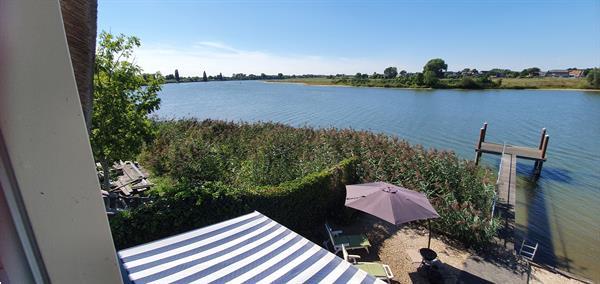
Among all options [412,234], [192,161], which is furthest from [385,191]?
[192,161]

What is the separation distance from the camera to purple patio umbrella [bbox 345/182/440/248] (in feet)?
19.8

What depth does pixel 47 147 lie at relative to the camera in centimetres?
72

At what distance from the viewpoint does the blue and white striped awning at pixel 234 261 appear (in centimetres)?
369

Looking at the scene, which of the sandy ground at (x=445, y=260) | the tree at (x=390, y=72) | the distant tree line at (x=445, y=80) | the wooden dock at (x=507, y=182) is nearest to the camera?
the sandy ground at (x=445, y=260)

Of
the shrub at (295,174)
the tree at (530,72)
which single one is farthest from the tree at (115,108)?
the tree at (530,72)

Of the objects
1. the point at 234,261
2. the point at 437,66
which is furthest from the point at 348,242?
the point at 437,66

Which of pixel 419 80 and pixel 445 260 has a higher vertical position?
pixel 419 80

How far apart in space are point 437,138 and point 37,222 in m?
26.4

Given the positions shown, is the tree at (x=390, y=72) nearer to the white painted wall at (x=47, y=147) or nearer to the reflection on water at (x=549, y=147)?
the reflection on water at (x=549, y=147)

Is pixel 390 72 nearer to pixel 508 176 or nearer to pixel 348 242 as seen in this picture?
pixel 508 176

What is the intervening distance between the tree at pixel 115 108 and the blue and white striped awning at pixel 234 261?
17.0ft

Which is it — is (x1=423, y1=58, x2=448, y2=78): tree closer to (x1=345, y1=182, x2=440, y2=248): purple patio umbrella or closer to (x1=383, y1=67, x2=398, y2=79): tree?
(x1=383, y1=67, x2=398, y2=79): tree

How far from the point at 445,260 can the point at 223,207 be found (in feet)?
17.9

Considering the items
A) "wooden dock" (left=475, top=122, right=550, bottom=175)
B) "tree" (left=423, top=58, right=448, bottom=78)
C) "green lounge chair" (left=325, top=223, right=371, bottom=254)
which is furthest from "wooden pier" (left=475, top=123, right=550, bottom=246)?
"tree" (left=423, top=58, right=448, bottom=78)
